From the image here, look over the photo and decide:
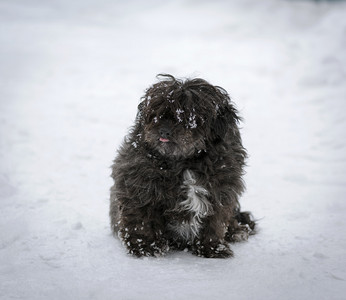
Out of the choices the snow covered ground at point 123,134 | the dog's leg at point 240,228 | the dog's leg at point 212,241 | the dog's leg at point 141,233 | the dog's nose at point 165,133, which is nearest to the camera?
the snow covered ground at point 123,134

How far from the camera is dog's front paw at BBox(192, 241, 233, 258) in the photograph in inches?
155

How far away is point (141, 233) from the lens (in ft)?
12.7

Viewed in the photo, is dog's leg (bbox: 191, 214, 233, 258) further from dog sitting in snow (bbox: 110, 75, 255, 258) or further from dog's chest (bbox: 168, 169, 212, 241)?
dog's chest (bbox: 168, 169, 212, 241)

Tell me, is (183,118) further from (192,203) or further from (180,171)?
(192,203)

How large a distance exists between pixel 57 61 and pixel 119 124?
4.81 meters

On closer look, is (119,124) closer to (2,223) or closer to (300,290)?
(2,223)

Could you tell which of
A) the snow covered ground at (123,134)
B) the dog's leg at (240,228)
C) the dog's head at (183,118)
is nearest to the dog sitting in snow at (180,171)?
the dog's head at (183,118)

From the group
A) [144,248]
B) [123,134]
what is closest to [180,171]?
[144,248]

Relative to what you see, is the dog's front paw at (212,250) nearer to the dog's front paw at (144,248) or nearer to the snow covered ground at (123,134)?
the snow covered ground at (123,134)

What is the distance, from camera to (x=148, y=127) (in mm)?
3635

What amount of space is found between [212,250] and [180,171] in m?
0.84

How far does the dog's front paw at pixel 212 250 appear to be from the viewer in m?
3.94

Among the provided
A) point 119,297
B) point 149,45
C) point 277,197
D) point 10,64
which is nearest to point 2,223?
point 119,297

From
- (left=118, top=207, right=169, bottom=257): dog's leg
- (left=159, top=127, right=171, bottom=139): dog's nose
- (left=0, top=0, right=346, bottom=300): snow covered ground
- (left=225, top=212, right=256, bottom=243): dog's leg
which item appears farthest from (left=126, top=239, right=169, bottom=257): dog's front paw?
(left=159, top=127, right=171, bottom=139): dog's nose
